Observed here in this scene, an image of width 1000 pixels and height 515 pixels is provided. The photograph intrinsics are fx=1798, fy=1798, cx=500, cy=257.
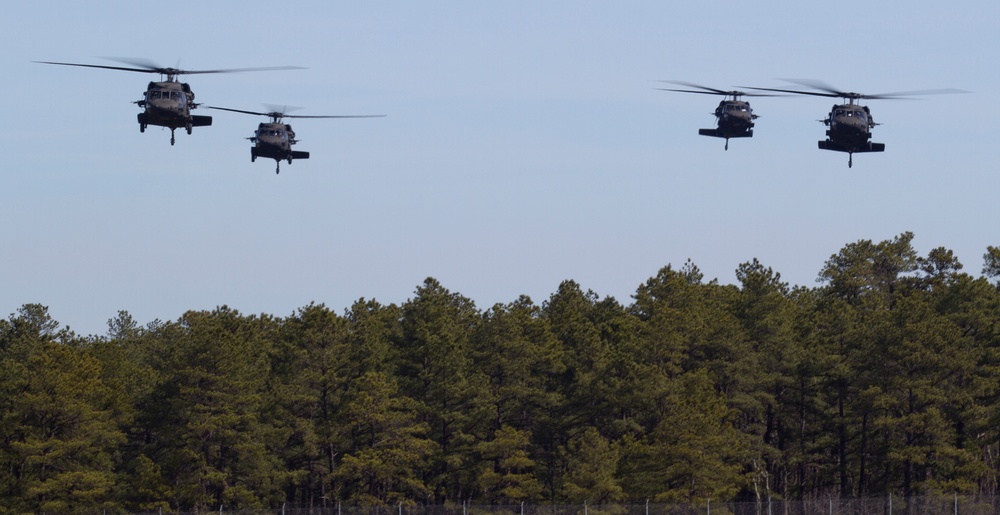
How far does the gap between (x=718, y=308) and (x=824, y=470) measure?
40.9 ft

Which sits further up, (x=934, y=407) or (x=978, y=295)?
(x=978, y=295)

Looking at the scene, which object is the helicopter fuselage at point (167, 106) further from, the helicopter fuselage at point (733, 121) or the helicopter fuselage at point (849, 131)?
the helicopter fuselage at point (849, 131)

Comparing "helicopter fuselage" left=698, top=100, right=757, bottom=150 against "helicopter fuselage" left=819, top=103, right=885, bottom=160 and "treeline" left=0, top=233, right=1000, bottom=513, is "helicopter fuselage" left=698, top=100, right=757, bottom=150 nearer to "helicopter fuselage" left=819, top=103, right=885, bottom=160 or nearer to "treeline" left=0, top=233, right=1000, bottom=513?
"helicopter fuselage" left=819, top=103, right=885, bottom=160

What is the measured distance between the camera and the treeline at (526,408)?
8419cm

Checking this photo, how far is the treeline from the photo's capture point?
8419 centimetres

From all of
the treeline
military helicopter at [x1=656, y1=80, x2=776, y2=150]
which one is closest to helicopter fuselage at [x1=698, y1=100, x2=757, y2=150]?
military helicopter at [x1=656, y1=80, x2=776, y2=150]

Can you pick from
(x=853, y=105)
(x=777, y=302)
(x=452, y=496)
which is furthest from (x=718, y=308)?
(x=853, y=105)

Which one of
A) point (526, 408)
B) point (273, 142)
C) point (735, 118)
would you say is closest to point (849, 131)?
point (735, 118)

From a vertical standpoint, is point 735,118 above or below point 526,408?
above

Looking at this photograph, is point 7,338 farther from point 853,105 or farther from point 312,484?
point 853,105

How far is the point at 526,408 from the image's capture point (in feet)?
314

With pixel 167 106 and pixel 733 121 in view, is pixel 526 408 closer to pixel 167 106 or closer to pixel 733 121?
pixel 733 121

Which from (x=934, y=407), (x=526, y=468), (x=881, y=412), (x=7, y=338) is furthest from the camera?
(x=7, y=338)

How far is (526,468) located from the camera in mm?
Answer: 95750
